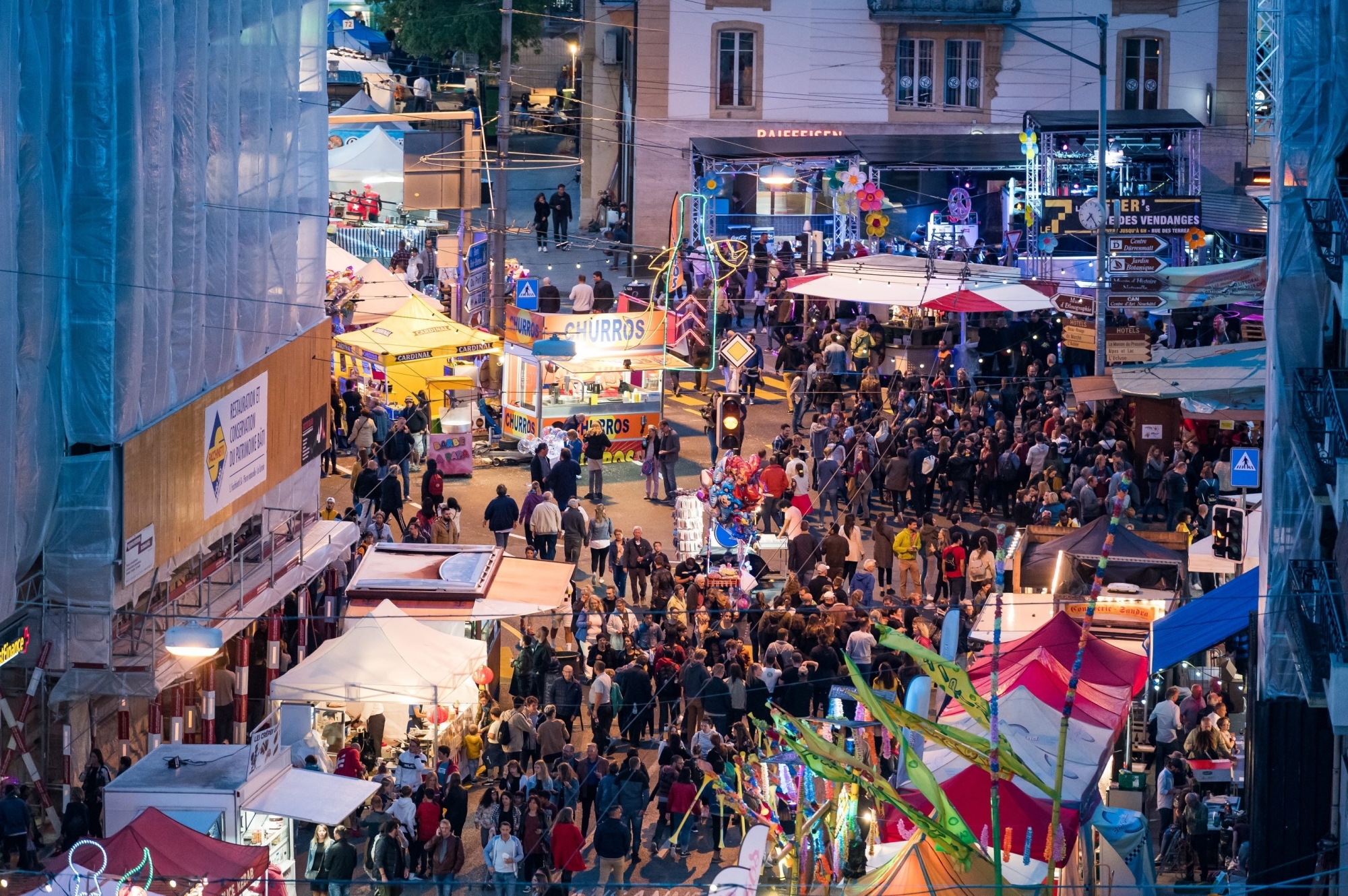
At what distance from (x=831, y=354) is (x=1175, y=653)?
17.2 meters

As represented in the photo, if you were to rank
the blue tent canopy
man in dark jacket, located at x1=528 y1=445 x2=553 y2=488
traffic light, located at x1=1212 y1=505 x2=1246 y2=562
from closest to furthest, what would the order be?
1. traffic light, located at x1=1212 y1=505 x2=1246 y2=562
2. man in dark jacket, located at x1=528 y1=445 x2=553 y2=488
3. the blue tent canopy

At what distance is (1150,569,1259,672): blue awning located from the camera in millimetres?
20375

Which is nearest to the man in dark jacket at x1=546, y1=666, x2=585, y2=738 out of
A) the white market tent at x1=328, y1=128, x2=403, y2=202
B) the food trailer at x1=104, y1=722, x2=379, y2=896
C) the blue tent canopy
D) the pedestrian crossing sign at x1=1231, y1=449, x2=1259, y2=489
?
the food trailer at x1=104, y1=722, x2=379, y2=896

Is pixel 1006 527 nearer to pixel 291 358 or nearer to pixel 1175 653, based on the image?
pixel 1175 653

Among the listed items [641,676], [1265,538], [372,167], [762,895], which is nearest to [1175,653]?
[1265,538]

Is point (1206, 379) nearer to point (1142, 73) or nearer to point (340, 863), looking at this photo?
point (340, 863)

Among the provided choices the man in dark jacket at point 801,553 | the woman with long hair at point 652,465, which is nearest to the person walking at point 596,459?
the woman with long hair at point 652,465

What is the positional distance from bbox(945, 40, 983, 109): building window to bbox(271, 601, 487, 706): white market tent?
3294 cm

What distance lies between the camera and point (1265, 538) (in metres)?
19.2

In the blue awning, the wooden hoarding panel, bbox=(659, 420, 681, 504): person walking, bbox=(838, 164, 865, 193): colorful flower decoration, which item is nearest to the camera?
the blue awning

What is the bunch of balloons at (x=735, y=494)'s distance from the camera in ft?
90.2

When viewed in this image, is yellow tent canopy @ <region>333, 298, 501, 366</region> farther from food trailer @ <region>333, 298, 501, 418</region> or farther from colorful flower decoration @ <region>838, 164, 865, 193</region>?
colorful flower decoration @ <region>838, 164, 865, 193</region>

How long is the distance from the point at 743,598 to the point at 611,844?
702 centimetres

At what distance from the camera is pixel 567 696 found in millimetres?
22703
